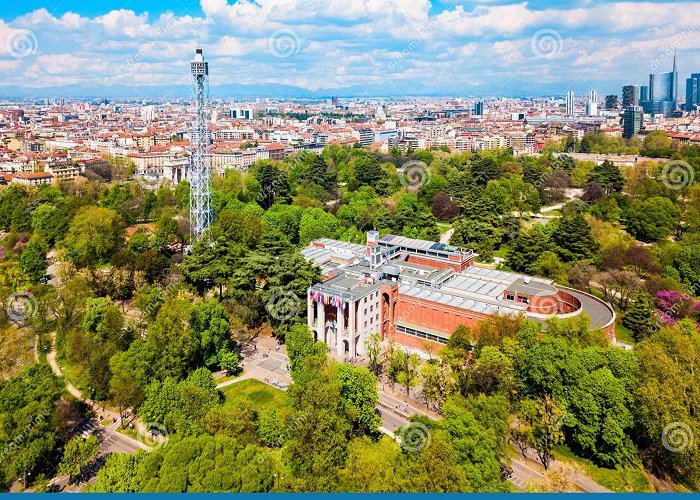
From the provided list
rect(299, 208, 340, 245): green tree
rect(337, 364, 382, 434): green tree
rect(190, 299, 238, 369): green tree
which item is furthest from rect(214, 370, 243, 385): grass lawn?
rect(299, 208, 340, 245): green tree

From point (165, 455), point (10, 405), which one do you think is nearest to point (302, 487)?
point (165, 455)

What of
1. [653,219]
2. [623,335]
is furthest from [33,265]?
[653,219]

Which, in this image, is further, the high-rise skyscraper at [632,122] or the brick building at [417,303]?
the high-rise skyscraper at [632,122]

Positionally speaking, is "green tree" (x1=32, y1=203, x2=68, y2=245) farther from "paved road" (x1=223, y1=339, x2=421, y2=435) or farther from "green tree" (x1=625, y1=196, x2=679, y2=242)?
"green tree" (x1=625, y1=196, x2=679, y2=242)

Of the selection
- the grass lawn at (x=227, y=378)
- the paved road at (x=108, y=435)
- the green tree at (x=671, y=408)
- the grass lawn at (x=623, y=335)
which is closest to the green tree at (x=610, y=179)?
the grass lawn at (x=623, y=335)

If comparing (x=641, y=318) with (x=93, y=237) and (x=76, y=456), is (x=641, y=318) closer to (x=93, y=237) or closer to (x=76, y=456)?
(x=76, y=456)

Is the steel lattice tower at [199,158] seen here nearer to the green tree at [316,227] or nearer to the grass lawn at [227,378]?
the green tree at [316,227]
